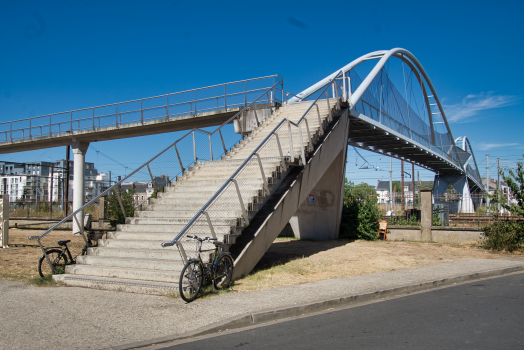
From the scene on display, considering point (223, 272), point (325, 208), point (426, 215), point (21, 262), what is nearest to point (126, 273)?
point (223, 272)

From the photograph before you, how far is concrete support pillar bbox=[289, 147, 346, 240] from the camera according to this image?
1836 cm

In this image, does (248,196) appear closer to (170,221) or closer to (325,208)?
(170,221)

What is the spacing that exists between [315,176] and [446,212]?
903 centimetres

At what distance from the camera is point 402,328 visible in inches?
215

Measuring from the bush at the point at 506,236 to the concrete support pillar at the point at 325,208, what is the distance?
6145 millimetres

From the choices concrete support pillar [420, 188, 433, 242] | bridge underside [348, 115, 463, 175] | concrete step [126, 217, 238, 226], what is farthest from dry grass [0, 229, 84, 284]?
concrete support pillar [420, 188, 433, 242]

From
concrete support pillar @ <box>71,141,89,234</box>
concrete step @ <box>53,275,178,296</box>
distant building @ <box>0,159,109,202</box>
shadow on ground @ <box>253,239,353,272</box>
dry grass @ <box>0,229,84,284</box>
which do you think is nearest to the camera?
concrete step @ <box>53,275,178,296</box>

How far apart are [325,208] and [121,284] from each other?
12540 mm

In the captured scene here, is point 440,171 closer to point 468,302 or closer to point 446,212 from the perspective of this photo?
point 446,212

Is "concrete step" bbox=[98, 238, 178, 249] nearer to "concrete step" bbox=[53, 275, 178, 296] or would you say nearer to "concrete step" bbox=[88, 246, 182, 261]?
"concrete step" bbox=[88, 246, 182, 261]

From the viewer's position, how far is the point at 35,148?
28.7 m

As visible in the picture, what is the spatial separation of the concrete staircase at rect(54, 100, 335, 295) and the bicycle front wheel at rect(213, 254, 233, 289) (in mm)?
684

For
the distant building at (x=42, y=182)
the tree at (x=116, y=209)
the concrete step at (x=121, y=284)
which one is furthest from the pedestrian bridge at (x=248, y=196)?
the distant building at (x=42, y=182)

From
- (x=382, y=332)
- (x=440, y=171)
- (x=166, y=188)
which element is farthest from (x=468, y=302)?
(x=440, y=171)
